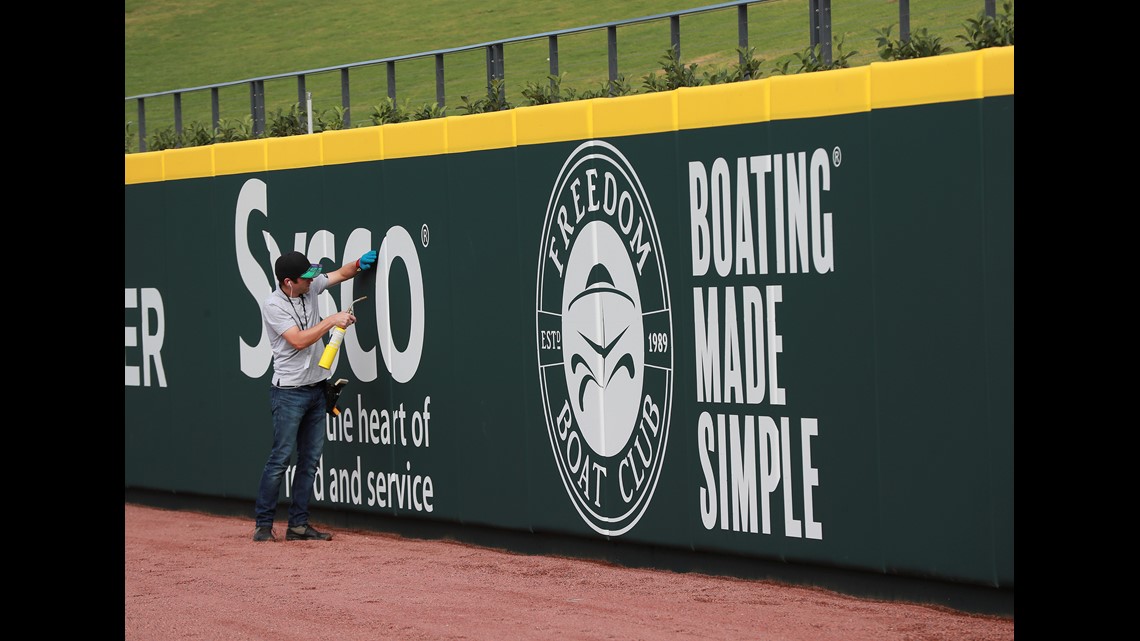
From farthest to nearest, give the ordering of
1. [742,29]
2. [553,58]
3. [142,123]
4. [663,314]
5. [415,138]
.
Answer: [142,123], [553,58], [415,138], [742,29], [663,314]

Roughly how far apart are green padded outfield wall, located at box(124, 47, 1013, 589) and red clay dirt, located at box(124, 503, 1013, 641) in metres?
0.31

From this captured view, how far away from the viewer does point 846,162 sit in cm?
786

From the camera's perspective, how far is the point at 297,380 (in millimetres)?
10367

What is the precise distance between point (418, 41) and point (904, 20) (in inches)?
1272

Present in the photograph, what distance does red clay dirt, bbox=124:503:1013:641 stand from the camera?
24.0 ft

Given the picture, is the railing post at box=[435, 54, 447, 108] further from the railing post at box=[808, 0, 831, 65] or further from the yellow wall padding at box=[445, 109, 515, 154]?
the railing post at box=[808, 0, 831, 65]

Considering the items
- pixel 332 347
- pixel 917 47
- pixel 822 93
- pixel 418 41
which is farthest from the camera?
pixel 418 41

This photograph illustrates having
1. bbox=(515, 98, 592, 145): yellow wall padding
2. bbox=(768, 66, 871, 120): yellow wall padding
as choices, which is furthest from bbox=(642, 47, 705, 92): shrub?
bbox=(768, 66, 871, 120): yellow wall padding

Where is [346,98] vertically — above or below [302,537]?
above

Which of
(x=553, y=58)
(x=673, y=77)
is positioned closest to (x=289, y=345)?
(x=553, y=58)

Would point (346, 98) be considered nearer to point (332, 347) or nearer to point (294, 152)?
point (294, 152)

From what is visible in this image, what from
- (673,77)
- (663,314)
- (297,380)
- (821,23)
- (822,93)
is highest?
(821,23)

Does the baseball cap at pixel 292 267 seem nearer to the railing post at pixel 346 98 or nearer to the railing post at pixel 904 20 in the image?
the railing post at pixel 346 98

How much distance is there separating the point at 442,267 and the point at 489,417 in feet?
3.94
